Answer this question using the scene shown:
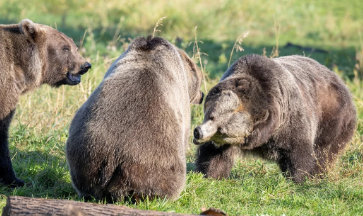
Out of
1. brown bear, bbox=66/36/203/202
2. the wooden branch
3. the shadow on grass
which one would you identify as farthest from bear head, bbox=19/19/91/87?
the wooden branch

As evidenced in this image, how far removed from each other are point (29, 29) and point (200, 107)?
426cm

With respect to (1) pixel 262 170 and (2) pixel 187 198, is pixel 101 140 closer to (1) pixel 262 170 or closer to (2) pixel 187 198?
(2) pixel 187 198

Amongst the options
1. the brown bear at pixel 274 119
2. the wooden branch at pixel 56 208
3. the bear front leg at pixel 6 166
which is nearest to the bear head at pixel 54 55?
the bear front leg at pixel 6 166

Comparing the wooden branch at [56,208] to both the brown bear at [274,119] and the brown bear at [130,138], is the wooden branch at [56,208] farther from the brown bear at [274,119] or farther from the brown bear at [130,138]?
the brown bear at [274,119]

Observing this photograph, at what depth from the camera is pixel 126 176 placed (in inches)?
205

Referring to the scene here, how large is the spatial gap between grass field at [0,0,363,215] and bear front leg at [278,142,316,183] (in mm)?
137

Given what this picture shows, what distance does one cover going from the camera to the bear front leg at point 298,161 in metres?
6.75

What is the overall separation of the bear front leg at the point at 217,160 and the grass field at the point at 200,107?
143 mm

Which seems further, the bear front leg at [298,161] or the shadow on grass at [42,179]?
the bear front leg at [298,161]

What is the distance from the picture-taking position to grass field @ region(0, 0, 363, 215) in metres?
6.20

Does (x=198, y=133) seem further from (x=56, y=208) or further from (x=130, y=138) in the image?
(x=56, y=208)

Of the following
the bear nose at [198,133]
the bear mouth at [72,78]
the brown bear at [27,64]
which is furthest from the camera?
the bear mouth at [72,78]

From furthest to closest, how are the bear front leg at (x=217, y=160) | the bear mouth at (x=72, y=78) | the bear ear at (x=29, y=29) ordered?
the bear mouth at (x=72, y=78) → the bear front leg at (x=217, y=160) → the bear ear at (x=29, y=29)

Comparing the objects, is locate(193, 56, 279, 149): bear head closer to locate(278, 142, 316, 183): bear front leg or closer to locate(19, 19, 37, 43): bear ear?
locate(278, 142, 316, 183): bear front leg
